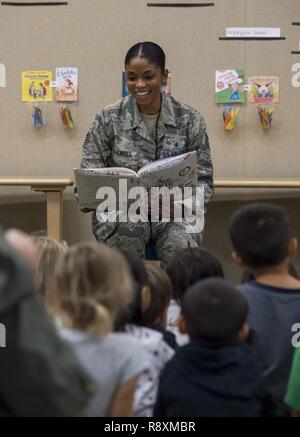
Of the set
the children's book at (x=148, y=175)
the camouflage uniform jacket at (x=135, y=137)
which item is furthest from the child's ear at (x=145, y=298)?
the camouflage uniform jacket at (x=135, y=137)

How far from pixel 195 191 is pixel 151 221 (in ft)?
0.74

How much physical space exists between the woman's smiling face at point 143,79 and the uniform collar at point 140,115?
55mm

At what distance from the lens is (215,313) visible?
1585 mm

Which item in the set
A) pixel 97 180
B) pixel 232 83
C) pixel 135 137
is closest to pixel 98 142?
pixel 135 137

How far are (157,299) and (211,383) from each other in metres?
0.44

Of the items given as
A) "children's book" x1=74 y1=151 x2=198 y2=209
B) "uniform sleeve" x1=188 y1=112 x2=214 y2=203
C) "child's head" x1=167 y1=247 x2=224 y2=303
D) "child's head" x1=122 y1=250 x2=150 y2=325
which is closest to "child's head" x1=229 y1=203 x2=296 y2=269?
"child's head" x1=167 y1=247 x2=224 y2=303

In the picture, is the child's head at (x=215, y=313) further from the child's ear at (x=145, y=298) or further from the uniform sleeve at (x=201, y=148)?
the uniform sleeve at (x=201, y=148)

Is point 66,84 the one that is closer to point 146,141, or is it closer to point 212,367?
point 146,141

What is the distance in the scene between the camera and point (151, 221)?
309 centimetres

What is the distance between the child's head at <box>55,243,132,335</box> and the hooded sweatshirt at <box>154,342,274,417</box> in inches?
7.7

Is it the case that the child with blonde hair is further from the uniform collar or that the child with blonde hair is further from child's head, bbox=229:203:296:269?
the uniform collar

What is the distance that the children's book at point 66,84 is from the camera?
4500mm
